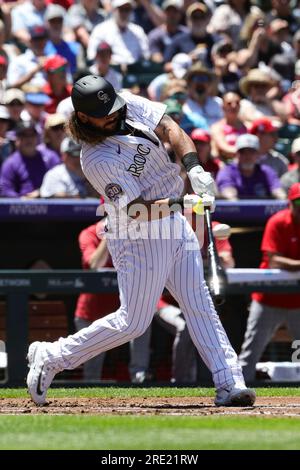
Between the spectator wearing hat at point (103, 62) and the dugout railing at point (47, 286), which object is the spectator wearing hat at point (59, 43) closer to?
the spectator wearing hat at point (103, 62)

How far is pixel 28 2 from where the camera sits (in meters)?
14.3

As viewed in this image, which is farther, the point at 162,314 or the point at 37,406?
the point at 162,314

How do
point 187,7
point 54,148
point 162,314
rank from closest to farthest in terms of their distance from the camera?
point 162,314
point 54,148
point 187,7

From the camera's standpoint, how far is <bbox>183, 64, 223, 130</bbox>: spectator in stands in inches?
509

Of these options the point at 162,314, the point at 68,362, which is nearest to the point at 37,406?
the point at 68,362

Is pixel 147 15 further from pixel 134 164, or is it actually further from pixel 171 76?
pixel 134 164

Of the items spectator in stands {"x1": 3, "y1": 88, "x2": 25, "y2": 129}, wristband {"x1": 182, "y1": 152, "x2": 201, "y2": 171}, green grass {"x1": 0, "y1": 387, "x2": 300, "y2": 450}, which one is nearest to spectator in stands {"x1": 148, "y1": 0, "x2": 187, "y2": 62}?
spectator in stands {"x1": 3, "y1": 88, "x2": 25, "y2": 129}

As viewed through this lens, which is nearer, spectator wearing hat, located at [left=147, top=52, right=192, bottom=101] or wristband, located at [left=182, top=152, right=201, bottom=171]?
wristband, located at [left=182, top=152, right=201, bottom=171]

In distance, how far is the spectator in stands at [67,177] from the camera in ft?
35.6

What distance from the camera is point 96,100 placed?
6.48 metres

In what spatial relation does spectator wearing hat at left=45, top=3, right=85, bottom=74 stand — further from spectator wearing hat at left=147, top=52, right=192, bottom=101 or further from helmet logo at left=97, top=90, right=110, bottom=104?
helmet logo at left=97, top=90, right=110, bottom=104

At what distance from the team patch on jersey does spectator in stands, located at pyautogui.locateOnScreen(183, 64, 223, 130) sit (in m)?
6.47
